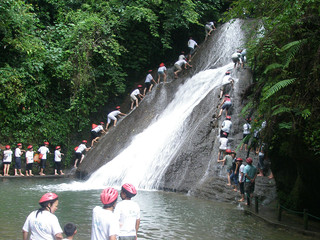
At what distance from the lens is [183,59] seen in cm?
2647

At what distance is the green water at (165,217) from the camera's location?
9.32m

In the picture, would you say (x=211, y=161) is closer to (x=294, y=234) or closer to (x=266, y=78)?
(x=266, y=78)

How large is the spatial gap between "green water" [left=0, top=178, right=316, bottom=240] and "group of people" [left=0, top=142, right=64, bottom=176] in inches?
235

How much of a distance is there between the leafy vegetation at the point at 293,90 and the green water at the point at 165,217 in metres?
1.78

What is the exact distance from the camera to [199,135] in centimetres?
1777

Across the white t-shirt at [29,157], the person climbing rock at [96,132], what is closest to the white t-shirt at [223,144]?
the person climbing rock at [96,132]

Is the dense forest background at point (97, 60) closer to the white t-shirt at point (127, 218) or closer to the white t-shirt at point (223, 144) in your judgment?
the white t-shirt at point (223, 144)

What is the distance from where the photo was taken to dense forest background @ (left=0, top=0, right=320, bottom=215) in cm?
1131

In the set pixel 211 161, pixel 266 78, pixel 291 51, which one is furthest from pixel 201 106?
pixel 291 51

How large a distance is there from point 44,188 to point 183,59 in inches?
528

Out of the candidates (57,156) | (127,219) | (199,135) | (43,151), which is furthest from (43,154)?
(127,219)

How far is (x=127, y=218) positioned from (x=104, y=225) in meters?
0.56

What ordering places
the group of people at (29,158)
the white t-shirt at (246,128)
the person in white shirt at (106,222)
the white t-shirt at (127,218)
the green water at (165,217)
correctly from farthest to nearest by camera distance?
the group of people at (29,158) → the white t-shirt at (246,128) → the green water at (165,217) → the white t-shirt at (127,218) → the person in white shirt at (106,222)

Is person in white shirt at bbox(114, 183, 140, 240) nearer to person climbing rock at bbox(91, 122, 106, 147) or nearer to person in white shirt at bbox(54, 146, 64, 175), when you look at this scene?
person in white shirt at bbox(54, 146, 64, 175)
